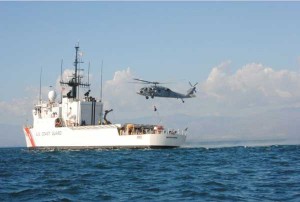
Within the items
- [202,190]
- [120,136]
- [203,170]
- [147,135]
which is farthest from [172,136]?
[202,190]

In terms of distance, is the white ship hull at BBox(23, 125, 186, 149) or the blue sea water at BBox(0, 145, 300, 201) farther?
the white ship hull at BBox(23, 125, 186, 149)

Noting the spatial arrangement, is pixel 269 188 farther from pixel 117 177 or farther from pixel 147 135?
pixel 147 135

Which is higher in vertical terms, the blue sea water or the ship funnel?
the ship funnel

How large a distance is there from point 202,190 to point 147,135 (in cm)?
4215

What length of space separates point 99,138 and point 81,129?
441cm

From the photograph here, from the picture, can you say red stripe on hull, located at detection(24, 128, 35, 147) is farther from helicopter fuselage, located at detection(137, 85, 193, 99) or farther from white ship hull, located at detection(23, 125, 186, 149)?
helicopter fuselage, located at detection(137, 85, 193, 99)

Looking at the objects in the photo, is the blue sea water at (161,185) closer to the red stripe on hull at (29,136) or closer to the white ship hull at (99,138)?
the white ship hull at (99,138)

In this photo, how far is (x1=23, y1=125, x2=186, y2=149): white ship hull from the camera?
62.6 metres

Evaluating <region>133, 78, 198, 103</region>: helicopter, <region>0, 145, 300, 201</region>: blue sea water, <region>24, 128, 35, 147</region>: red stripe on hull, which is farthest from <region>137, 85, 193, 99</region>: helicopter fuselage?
<region>0, 145, 300, 201</region>: blue sea water

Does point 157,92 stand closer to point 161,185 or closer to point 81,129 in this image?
point 81,129

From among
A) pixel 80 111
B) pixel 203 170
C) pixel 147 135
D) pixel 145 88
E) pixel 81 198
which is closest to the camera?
pixel 81 198

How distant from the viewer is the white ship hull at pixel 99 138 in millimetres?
62562

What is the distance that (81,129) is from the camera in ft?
232

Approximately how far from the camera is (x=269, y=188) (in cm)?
2034
